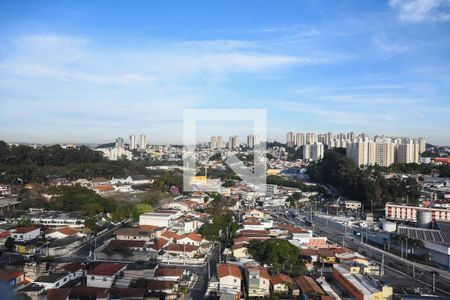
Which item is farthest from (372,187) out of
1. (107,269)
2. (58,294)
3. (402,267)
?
(58,294)

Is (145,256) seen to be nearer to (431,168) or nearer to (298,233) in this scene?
(298,233)

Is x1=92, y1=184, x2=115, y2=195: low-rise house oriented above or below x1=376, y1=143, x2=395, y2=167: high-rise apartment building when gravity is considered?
below

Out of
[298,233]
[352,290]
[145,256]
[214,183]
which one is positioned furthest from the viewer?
[214,183]

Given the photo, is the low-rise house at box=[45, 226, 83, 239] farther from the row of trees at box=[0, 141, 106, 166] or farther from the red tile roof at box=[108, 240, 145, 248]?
the row of trees at box=[0, 141, 106, 166]

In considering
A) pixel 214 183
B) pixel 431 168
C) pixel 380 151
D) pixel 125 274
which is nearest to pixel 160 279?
pixel 125 274

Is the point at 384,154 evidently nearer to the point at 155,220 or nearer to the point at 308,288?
the point at 155,220

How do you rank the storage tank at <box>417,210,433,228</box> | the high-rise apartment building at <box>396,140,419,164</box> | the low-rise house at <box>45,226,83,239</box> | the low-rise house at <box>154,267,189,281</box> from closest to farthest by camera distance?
the low-rise house at <box>154,267,189,281</box> → the low-rise house at <box>45,226,83,239</box> → the storage tank at <box>417,210,433,228</box> → the high-rise apartment building at <box>396,140,419,164</box>

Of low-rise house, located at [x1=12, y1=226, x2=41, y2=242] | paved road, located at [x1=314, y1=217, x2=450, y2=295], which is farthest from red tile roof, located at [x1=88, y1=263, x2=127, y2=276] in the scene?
paved road, located at [x1=314, y1=217, x2=450, y2=295]
